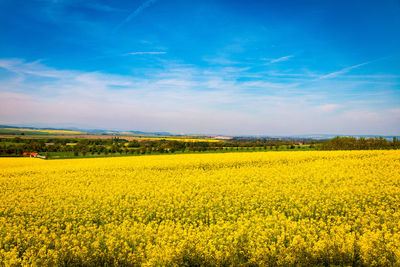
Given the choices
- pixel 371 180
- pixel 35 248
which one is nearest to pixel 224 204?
pixel 35 248

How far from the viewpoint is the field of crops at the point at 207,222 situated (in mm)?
5926

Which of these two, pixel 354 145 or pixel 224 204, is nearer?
pixel 224 204

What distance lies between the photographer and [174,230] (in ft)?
24.0

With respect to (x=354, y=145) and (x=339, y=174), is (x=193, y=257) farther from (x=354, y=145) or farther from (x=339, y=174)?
(x=354, y=145)

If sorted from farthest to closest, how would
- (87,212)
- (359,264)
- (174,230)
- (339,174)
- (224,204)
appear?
(339,174), (224,204), (87,212), (174,230), (359,264)

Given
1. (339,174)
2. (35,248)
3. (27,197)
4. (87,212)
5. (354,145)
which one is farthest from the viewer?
(354,145)

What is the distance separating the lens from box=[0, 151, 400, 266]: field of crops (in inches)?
233

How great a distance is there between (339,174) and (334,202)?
21.6ft

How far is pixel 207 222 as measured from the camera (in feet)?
28.7

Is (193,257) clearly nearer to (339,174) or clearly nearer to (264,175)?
(264,175)

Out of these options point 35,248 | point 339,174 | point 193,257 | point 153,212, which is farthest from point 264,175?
point 35,248

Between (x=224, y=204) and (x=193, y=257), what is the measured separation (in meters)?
4.44

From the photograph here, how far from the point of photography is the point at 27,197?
38.2ft

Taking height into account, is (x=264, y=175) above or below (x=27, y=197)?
above
